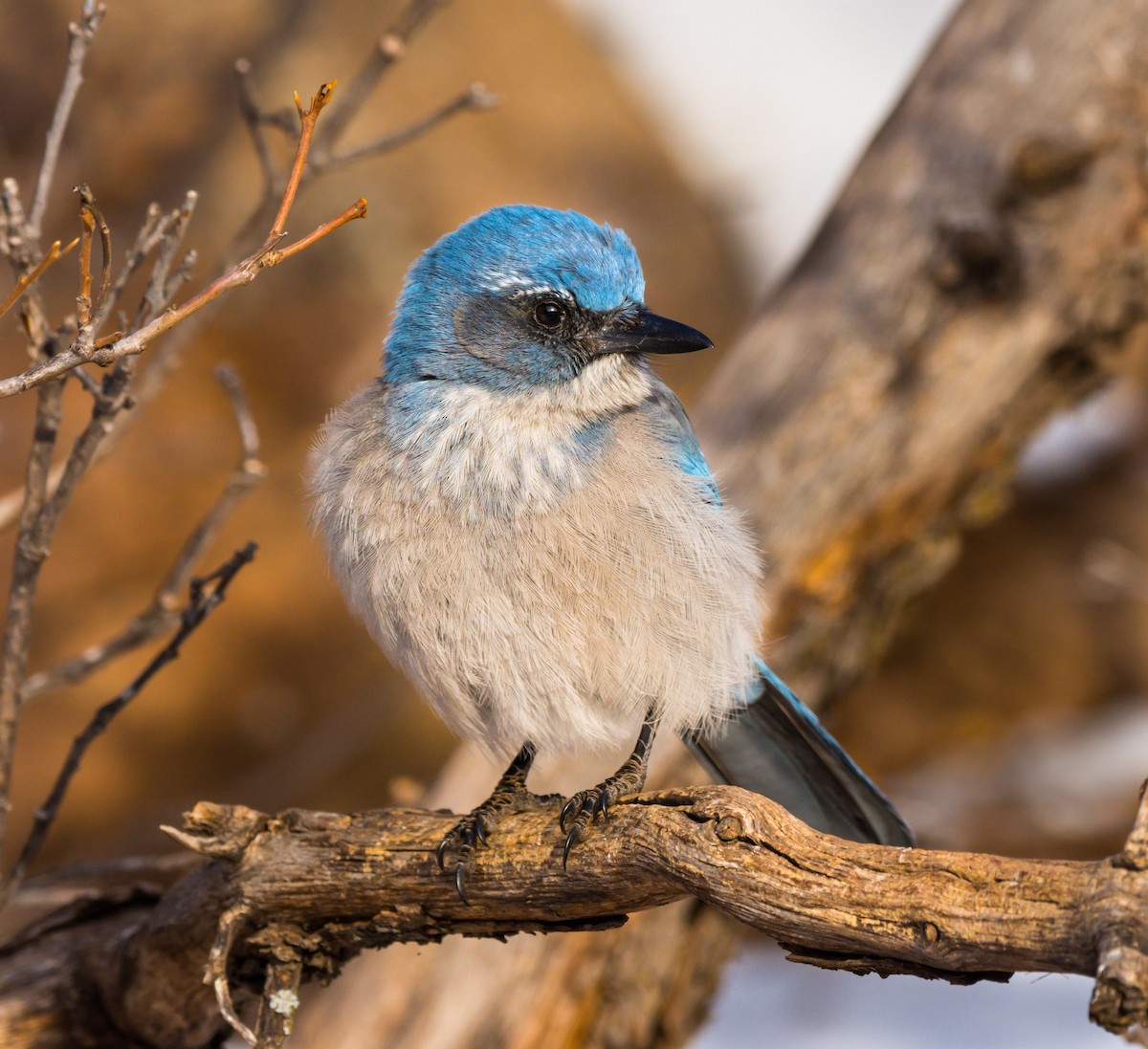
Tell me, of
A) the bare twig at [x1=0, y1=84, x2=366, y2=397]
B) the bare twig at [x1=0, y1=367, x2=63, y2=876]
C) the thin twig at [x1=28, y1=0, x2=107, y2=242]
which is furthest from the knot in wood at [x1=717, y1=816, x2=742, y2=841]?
the thin twig at [x1=28, y1=0, x2=107, y2=242]

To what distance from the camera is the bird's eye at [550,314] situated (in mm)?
3854

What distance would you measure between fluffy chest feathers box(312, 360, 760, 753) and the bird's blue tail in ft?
0.93

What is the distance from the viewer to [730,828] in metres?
2.74

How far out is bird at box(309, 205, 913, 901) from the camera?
11.6ft

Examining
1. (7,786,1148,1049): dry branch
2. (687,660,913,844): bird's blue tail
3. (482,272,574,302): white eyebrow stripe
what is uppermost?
(482,272,574,302): white eyebrow stripe

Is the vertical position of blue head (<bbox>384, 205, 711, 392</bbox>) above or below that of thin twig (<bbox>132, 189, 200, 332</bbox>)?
below

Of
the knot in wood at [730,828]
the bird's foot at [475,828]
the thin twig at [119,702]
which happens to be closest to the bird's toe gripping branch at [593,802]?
the bird's foot at [475,828]

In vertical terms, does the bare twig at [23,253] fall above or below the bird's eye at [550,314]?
above

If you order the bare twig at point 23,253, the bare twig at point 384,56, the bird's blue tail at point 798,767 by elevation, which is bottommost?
the bird's blue tail at point 798,767

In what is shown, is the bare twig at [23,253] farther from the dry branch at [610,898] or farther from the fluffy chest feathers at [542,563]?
the dry branch at [610,898]

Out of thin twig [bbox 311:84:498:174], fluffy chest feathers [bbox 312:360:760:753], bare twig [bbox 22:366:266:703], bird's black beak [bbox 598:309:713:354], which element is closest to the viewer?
fluffy chest feathers [bbox 312:360:760:753]

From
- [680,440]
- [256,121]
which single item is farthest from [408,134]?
[680,440]

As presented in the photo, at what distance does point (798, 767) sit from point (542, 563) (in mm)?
1230

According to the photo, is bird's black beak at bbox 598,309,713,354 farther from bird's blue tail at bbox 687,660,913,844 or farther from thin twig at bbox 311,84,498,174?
bird's blue tail at bbox 687,660,913,844
